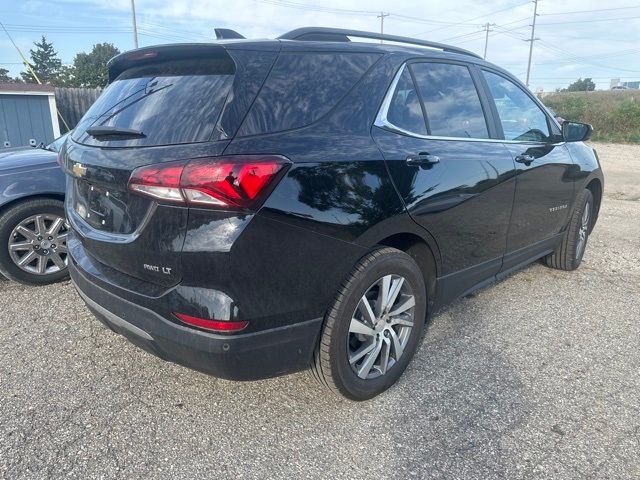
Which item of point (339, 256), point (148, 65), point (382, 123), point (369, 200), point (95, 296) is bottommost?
point (95, 296)

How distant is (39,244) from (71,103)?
11225 mm

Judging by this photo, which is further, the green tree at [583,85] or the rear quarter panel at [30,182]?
the green tree at [583,85]

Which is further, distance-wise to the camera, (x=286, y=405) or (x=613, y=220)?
(x=613, y=220)

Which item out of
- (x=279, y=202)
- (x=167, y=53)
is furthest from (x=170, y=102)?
(x=279, y=202)

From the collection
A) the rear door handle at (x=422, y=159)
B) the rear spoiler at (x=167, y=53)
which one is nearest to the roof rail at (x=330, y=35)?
the rear spoiler at (x=167, y=53)

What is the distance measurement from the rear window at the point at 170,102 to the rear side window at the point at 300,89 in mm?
167

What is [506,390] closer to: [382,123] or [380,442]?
[380,442]

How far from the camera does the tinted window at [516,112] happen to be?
364 centimetres

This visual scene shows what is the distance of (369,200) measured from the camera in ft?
7.97

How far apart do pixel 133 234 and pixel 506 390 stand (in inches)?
85.2

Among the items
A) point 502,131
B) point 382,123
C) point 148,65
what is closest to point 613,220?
point 502,131

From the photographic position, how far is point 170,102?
235 cm

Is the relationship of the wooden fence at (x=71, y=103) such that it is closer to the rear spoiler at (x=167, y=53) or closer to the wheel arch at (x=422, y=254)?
the rear spoiler at (x=167, y=53)

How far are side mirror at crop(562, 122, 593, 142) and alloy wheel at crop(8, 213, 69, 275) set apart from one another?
4.25 meters
